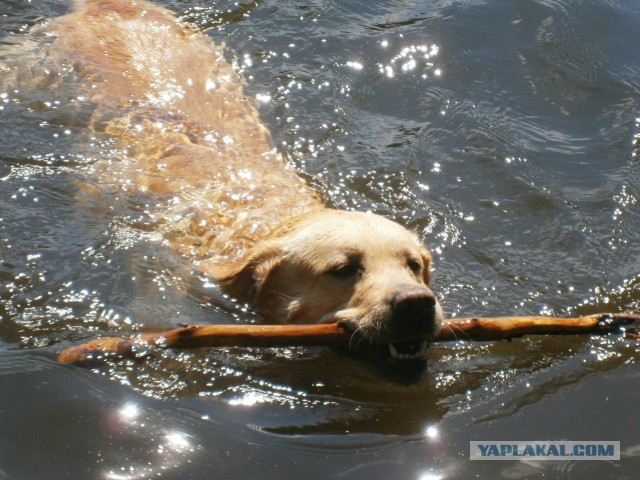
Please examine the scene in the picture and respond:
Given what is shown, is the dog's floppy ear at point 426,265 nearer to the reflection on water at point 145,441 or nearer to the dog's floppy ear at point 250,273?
the dog's floppy ear at point 250,273

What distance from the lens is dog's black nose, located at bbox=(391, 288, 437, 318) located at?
4285 mm

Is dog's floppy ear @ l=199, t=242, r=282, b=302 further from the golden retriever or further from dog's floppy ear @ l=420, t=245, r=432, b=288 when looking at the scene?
dog's floppy ear @ l=420, t=245, r=432, b=288

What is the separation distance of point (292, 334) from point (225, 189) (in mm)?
2096

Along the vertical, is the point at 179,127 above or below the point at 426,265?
above

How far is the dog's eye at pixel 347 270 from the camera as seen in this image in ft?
15.9

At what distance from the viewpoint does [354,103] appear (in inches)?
316

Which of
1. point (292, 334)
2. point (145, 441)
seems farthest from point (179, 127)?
point (145, 441)

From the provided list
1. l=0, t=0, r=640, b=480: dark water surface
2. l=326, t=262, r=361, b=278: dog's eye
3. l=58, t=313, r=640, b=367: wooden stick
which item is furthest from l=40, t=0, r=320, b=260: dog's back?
l=58, t=313, r=640, b=367: wooden stick

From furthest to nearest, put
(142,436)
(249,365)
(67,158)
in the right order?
(67,158)
(249,365)
(142,436)

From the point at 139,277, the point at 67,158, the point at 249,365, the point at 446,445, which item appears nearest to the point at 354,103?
the point at 67,158

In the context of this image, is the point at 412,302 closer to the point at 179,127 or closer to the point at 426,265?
the point at 426,265

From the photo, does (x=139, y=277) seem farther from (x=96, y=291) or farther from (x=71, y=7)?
(x=71, y=7)

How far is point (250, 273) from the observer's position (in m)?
5.24

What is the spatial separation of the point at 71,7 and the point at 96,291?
415cm
